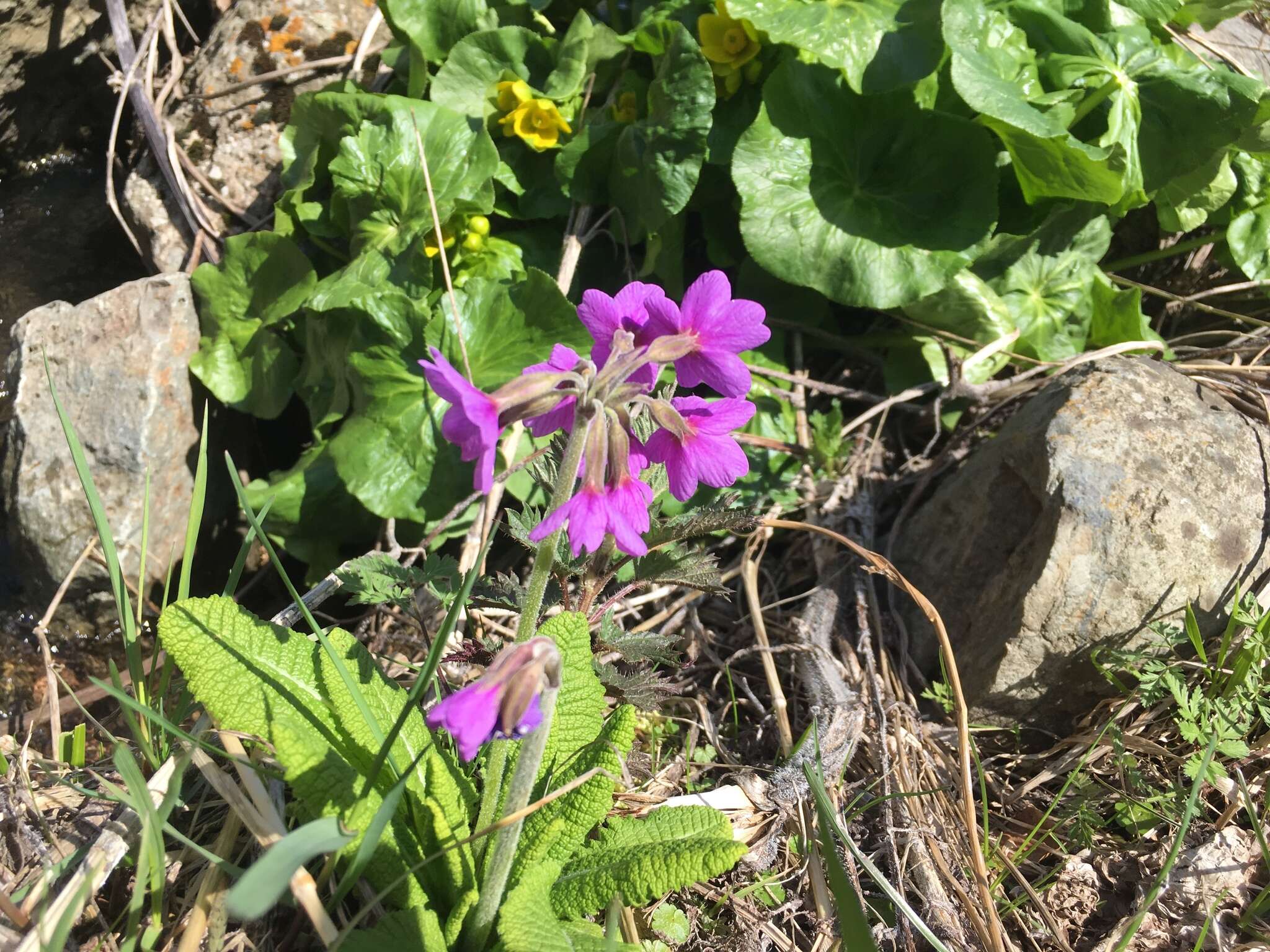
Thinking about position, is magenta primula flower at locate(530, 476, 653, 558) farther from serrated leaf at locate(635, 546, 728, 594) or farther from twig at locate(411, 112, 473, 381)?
twig at locate(411, 112, 473, 381)

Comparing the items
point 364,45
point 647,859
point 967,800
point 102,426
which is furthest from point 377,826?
point 364,45

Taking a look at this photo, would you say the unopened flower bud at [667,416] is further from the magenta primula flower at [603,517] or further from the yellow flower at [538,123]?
the yellow flower at [538,123]

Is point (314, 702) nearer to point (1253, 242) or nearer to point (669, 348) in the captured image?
point (669, 348)

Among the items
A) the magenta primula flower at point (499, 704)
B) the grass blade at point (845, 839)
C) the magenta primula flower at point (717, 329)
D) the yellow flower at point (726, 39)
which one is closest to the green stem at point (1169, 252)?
the yellow flower at point (726, 39)

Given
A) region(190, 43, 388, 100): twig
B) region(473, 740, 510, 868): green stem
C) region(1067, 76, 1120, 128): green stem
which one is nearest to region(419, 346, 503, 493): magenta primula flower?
region(473, 740, 510, 868): green stem

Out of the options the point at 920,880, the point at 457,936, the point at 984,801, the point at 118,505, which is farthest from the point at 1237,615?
the point at 118,505

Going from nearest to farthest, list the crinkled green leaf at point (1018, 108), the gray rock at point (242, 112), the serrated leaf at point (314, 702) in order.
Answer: the serrated leaf at point (314, 702) < the crinkled green leaf at point (1018, 108) < the gray rock at point (242, 112)
